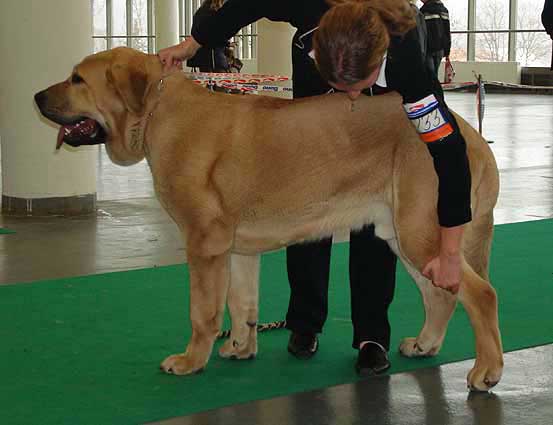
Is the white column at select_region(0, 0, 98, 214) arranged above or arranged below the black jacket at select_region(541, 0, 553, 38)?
below

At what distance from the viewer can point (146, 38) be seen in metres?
29.3

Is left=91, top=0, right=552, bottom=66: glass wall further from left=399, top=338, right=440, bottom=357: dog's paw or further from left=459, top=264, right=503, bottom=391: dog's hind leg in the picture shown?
left=459, top=264, right=503, bottom=391: dog's hind leg

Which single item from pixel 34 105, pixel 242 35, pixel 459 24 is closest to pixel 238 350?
pixel 34 105

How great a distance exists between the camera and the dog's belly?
3.09 m

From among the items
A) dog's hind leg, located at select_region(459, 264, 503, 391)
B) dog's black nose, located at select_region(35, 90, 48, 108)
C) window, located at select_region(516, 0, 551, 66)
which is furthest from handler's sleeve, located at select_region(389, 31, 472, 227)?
window, located at select_region(516, 0, 551, 66)

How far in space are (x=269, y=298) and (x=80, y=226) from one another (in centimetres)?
223

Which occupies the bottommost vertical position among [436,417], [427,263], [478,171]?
[436,417]

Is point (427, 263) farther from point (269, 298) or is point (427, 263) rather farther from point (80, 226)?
point (80, 226)

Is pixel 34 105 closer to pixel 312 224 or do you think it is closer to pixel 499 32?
pixel 312 224

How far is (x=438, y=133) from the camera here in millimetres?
2730

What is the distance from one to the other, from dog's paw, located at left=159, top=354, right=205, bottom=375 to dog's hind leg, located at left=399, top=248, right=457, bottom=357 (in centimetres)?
84

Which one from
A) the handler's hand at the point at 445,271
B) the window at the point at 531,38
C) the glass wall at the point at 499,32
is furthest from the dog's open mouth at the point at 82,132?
the window at the point at 531,38

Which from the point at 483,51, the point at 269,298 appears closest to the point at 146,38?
the point at 483,51

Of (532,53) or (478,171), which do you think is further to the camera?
(532,53)
